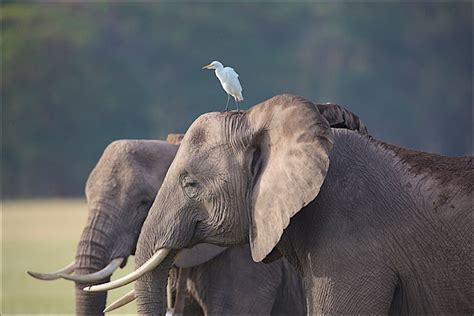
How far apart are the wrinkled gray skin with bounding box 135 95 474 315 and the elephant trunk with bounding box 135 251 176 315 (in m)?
0.15

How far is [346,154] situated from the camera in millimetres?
6551

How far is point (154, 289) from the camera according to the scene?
22.5 ft

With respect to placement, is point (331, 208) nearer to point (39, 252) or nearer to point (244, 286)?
point (244, 286)

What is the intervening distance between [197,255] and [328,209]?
85.1 inches

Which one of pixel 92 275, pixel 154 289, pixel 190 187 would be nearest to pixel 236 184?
pixel 190 187

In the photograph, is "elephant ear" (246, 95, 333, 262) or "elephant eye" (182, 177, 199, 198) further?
"elephant eye" (182, 177, 199, 198)

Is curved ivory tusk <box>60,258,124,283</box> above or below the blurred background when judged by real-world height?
above

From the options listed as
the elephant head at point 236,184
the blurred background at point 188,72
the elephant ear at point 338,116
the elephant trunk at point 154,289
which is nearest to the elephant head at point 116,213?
the elephant ear at point 338,116

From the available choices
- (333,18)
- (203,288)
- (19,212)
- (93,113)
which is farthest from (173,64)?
(203,288)

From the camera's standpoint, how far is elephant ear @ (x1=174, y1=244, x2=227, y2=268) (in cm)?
846

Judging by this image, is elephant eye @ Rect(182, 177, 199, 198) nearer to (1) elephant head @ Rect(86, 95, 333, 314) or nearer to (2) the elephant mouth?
(1) elephant head @ Rect(86, 95, 333, 314)

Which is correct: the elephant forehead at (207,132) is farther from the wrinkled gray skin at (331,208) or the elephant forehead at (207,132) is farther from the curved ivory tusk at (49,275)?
the curved ivory tusk at (49,275)

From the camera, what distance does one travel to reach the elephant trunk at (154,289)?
6832 millimetres

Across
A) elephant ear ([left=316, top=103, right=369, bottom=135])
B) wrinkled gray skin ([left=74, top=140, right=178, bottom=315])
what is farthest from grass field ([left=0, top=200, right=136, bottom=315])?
elephant ear ([left=316, top=103, right=369, bottom=135])
